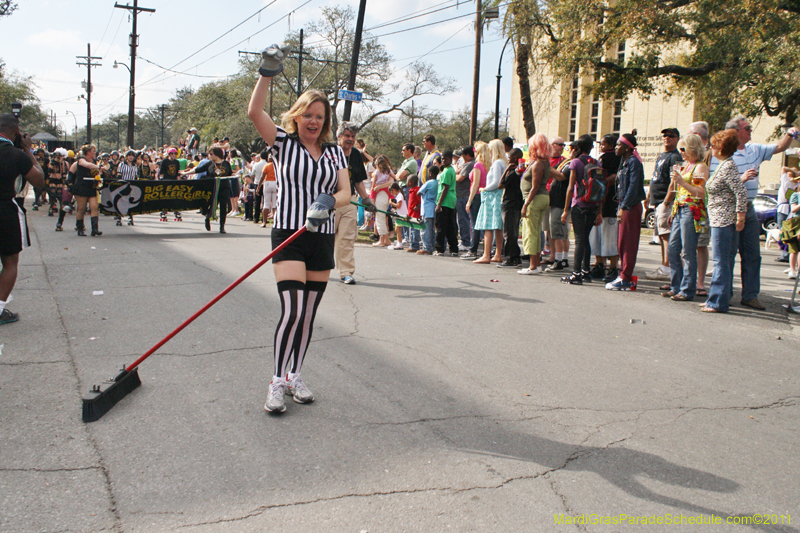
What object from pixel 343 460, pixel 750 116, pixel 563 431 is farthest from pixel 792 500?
pixel 750 116

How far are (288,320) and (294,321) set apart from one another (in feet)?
0.12

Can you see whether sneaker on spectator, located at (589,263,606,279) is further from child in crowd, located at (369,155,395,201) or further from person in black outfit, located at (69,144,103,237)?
person in black outfit, located at (69,144,103,237)

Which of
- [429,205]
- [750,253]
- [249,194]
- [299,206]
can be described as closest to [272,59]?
[299,206]

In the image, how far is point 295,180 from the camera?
3.83 m

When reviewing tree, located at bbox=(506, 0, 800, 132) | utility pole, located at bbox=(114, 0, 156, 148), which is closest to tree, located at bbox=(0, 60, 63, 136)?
utility pole, located at bbox=(114, 0, 156, 148)

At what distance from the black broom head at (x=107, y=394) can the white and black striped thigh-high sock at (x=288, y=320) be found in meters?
0.98

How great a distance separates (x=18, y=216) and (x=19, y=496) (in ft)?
12.5

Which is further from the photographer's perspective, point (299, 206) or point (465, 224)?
point (465, 224)

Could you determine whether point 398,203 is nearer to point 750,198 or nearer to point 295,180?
point 750,198

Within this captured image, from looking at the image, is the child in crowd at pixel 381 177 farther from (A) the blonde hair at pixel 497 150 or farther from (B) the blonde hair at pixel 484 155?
(A) the blonde hair at pixel 497 150

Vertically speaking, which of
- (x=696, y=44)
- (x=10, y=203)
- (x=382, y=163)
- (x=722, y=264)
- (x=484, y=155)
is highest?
(x=696, y=44)

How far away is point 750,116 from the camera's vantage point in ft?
55.0

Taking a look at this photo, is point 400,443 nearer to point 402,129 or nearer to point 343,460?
point 343,460

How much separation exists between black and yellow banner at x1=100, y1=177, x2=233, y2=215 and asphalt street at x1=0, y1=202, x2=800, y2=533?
7205 millimetres
